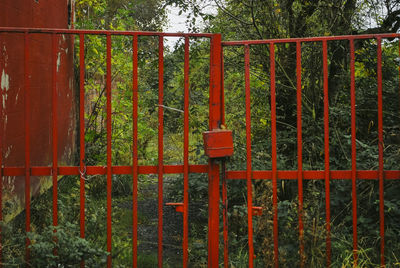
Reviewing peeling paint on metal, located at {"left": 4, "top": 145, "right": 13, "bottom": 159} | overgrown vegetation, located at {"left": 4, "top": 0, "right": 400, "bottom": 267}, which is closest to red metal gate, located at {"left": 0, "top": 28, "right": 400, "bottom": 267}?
overgrown vegetation, located at {"left": 4, "top": 0, "right": 400, "bottom": 267}

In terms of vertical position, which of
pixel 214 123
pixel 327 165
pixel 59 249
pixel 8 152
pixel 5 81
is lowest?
pixel 59 249

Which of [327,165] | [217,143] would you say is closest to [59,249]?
[217,143]

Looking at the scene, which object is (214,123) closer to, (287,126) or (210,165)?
(210,165)

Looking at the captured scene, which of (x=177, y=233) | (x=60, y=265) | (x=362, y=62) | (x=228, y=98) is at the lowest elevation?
(x=177, y=233)

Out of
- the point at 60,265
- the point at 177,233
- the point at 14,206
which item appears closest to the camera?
the point at 60,265

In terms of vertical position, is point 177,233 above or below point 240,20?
below

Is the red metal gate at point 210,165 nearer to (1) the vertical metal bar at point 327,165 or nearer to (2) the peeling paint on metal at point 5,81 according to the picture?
(1) the vertical metal bar at point 327,165

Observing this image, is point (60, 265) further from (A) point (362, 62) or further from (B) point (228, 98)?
(A) point (362, 62)

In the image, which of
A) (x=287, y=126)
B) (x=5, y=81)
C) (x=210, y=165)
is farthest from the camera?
(x=287, y=126)

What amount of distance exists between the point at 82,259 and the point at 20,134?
71.7 inches

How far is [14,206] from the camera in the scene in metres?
3.97

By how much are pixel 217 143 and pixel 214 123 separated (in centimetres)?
18

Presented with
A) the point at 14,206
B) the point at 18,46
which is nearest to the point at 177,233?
the point at 14,206

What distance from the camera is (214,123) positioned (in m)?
3.09
